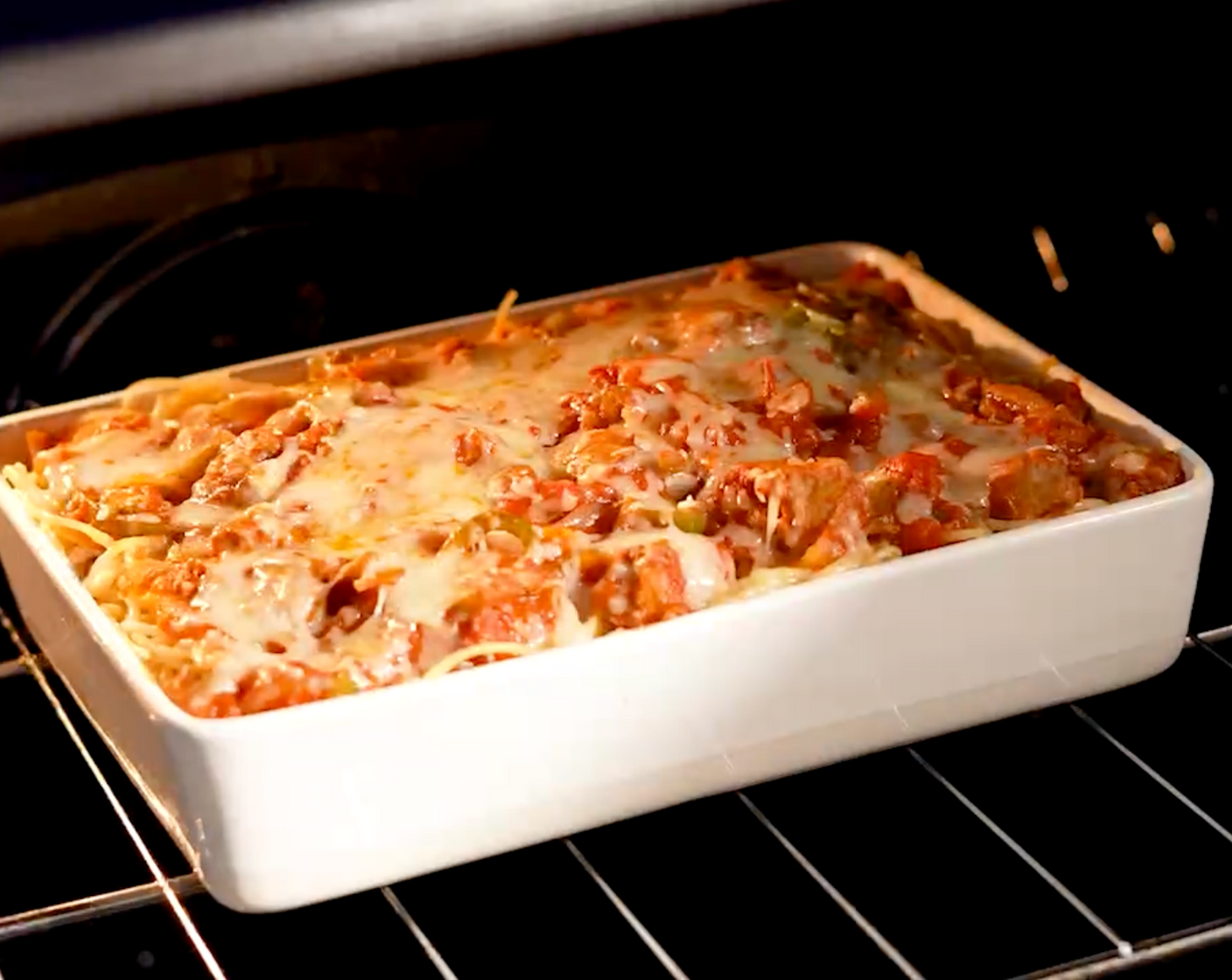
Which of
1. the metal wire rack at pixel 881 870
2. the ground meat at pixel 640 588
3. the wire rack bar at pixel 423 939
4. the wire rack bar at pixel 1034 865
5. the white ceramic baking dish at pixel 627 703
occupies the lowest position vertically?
the metal wire rack at pixel 881 870

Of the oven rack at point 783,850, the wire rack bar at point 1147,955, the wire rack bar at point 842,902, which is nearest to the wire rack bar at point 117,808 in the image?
the oven rack at point 783,850

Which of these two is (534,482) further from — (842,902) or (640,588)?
(842,902)

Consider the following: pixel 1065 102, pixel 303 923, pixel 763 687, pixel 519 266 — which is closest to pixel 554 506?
pixel 763 687

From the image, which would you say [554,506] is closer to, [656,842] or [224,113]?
[656,842]

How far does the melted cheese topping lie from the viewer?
119cm

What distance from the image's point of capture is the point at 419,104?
117 centimetres

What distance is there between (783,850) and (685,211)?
1.94 feet

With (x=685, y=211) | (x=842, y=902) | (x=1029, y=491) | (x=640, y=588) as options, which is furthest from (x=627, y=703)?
(x=685, y=211)

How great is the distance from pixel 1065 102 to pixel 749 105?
0.28 metres

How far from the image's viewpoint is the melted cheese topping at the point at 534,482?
119cm

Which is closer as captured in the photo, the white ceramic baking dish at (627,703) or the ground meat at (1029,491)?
the white ceramic baking dish at (627,703)

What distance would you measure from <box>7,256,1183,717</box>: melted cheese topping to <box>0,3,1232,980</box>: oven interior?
0.52 feet

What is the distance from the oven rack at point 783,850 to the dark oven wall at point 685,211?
231 mm

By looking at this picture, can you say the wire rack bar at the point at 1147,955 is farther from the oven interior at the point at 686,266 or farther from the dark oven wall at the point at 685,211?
the dark oven wall at the point at 685,211
